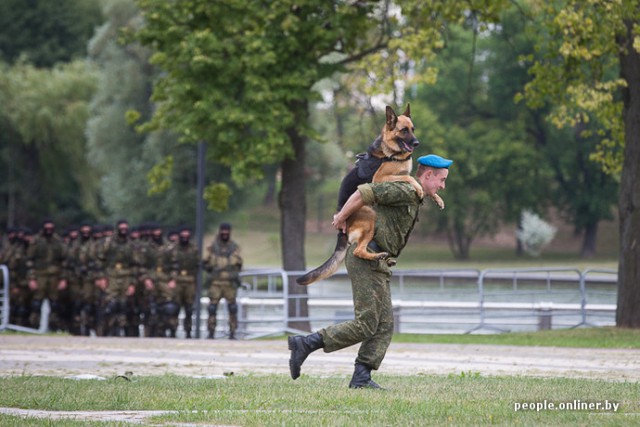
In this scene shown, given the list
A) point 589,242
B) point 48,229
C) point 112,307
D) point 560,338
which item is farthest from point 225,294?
point 589,242

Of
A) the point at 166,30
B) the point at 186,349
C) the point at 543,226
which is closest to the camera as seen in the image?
the point at 186,349

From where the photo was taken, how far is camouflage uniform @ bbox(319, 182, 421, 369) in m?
10.5

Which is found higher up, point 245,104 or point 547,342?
point 245,104

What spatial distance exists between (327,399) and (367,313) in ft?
2.96

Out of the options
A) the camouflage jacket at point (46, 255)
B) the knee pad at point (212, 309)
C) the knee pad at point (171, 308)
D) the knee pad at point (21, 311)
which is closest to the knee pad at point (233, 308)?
the knee pad at point (212, 309)

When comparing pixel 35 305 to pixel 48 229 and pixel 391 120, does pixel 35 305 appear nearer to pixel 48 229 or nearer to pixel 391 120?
pixel 48 229

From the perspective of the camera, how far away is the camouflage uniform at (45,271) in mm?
25703

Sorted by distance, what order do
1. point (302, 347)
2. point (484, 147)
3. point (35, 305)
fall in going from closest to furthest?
1. point (302, 347)
2. point (35, 305)
3. point (484, 147)

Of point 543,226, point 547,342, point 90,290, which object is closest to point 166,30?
point 90,290

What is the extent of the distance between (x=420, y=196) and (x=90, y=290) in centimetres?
1611

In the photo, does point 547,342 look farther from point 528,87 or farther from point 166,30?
point 166,30

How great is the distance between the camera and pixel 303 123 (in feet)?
80.9

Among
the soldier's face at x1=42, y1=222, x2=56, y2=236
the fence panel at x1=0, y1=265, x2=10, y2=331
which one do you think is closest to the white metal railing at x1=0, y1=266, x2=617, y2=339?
the fence panel at x1=0, y1=265, x2=10, y2=331

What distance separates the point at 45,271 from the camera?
2578 cm
